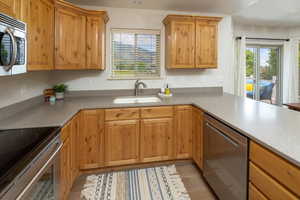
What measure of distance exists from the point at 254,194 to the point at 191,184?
1.00m

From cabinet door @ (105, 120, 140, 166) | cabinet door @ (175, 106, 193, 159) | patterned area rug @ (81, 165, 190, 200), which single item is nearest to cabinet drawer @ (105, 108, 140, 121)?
cabinet door @ (105, 120, 140, 166)

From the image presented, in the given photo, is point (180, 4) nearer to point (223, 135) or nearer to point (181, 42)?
point (181, 42)

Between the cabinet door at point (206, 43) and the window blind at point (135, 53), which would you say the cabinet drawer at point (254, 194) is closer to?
the cabinet door at point (206, 43)

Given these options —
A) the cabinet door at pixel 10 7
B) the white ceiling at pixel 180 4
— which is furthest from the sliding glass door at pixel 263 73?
the cabinet door at pixel 10 7

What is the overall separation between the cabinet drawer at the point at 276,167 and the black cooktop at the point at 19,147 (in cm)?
132

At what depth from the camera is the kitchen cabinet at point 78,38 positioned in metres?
2.38

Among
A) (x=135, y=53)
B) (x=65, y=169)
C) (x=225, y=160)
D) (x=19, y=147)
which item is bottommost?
(x=65, y=169)

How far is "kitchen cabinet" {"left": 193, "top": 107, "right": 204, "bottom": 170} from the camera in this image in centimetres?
230

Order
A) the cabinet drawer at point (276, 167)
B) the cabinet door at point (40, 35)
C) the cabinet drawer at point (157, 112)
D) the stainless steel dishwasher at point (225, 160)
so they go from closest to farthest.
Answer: the cabinet drawer at point (276, 167) → the stainless steel dishwasher at point (225, 160) → the cabinet door at point (40, 35) → the cabinet drawer at point (157, 112)

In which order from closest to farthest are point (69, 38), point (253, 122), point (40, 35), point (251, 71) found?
1. point (253, 122)
2. point (40, 35)
3. point (69, 38)
4. point (251, 71)

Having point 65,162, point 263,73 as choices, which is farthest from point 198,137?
point 263,73

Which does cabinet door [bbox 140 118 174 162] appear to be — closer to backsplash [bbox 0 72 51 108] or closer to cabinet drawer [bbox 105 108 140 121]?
cabinet drawer [bbox 105 108 140 121]

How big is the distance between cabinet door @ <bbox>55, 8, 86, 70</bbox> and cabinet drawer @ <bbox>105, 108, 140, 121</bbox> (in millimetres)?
792

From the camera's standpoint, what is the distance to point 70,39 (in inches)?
97.3
